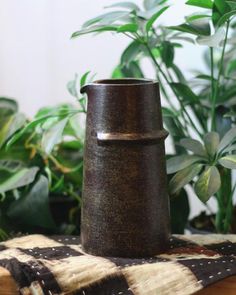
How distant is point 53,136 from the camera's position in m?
0.79

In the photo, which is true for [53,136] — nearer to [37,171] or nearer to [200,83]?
[37,171]

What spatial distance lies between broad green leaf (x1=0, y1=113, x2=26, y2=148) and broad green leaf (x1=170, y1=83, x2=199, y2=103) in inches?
10.9

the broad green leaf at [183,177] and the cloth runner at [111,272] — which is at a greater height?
the broad green leaf at [183,177]

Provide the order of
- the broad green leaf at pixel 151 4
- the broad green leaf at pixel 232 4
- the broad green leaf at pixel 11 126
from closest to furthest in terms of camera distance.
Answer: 1. the broad green leaf at pixel 232 4
2. the broad green leaf at pixel 151 4
3. the broad green leaf at pixel 11 126

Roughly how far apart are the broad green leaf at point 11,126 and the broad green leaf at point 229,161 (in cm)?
38

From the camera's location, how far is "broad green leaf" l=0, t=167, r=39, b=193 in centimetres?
87

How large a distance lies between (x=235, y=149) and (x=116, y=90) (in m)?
0.20

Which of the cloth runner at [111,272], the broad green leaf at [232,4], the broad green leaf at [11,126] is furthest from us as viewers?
the broad green leaf at [11,126]

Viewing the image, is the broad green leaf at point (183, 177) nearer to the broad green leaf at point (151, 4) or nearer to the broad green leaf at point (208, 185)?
the broad green leaf at point (208, 185)

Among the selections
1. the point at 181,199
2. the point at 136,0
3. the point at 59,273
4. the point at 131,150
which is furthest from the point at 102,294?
the point at 136,0

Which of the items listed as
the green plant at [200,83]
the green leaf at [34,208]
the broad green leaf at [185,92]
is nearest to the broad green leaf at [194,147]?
the green plant at [200,83]

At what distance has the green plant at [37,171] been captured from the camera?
0.87m

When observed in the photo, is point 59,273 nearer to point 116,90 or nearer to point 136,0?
point 116,90

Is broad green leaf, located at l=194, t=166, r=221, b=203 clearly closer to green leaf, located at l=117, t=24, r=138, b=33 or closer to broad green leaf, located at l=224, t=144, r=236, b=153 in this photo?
broad green leaf, located at l=224, t=144, r=236, b=153
